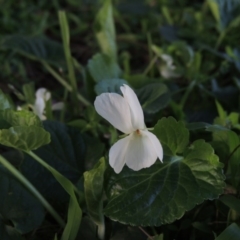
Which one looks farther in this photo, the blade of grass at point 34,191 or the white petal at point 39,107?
the white petal at point 39,107

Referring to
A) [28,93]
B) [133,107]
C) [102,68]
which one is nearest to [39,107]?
[28,93]

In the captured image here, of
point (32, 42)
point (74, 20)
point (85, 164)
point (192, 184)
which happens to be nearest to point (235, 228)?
point (192, 184)

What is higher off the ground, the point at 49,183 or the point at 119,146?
the point at 119,146

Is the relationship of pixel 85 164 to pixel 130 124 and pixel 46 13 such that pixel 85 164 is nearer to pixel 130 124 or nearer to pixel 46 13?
pixel 130 124

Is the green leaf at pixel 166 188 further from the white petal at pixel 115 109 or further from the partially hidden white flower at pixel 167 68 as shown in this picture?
the partially hidden white flower at pixel 167 68

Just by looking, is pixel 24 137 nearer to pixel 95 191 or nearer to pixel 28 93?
pixel 95 191

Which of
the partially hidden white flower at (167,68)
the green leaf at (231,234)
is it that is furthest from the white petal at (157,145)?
the partially hidden white flower at (167,68)

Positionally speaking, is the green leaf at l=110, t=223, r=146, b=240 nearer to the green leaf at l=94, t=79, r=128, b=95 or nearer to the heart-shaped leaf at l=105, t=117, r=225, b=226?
the heart-shaped leaf at l=105, t=117, r=225, b=226
